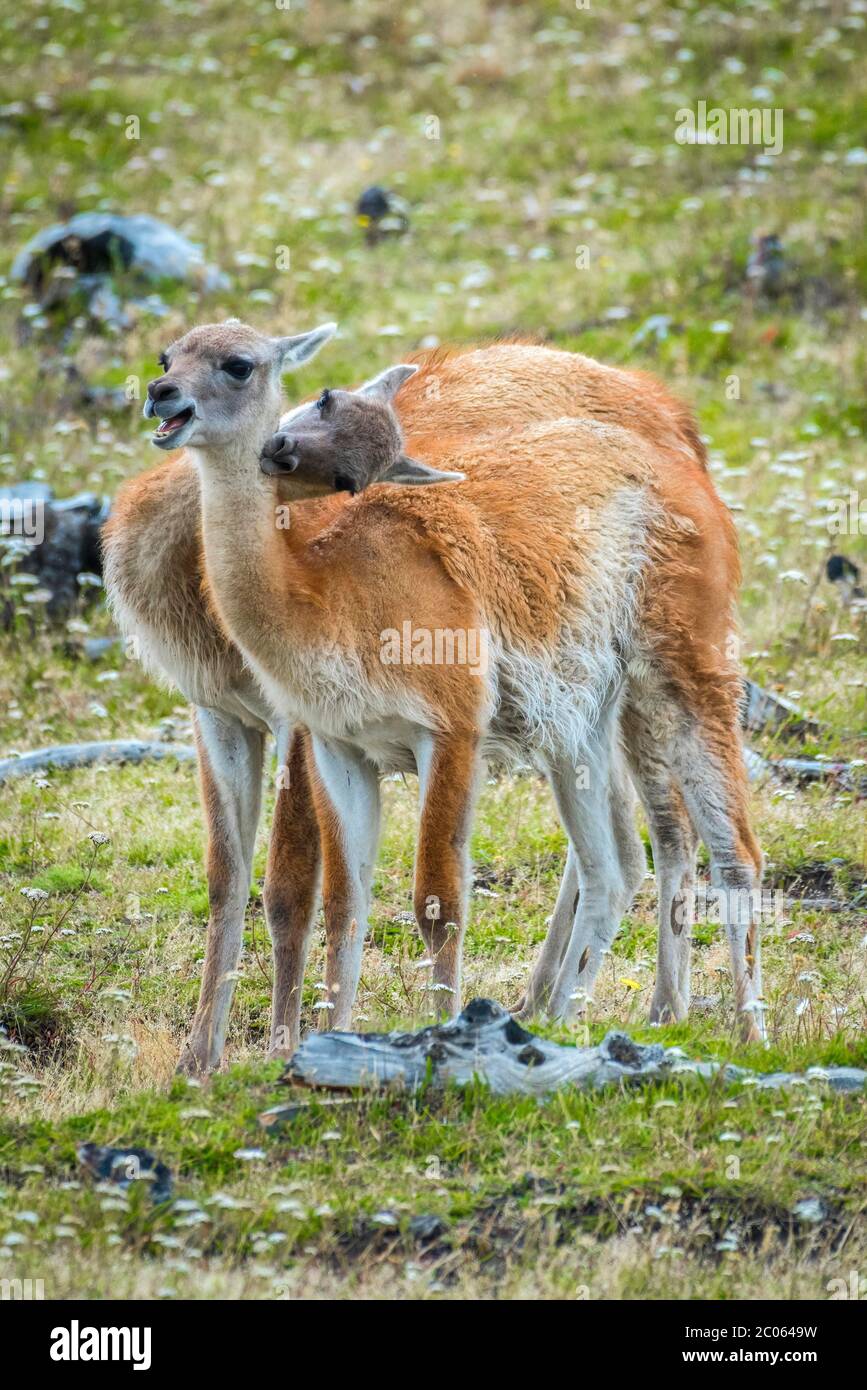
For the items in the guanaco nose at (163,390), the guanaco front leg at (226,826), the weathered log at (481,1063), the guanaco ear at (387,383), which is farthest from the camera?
the guanaco front leg at (226,826)

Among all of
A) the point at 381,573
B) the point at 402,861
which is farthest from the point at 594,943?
the point at 381,573

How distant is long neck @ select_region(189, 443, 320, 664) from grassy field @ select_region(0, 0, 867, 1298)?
1.42 metres

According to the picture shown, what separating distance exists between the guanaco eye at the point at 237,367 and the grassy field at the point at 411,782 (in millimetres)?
2134

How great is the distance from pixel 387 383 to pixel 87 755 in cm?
348

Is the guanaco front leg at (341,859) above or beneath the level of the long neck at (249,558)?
beneath

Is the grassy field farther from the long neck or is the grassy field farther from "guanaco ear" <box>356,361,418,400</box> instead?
"guanaco ear" <box>356,361,418,400</box>

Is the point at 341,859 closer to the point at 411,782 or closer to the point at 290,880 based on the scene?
the point at 290,880

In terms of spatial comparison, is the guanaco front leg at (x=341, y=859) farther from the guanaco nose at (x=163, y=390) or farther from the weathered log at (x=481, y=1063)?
the guanaco nose at (x=163, y=390)

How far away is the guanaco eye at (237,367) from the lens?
5922 millimetres

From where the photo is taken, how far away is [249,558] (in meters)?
5.92

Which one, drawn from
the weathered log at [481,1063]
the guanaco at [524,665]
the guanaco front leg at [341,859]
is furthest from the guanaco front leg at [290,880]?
the weathered log at [481,1063]

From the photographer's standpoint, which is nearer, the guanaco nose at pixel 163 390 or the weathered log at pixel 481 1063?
the weathered log at pixel 481 1063

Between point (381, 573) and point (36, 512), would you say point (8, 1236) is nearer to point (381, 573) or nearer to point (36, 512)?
point (381, 573)

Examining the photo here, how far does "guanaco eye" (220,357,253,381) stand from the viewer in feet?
19.4
